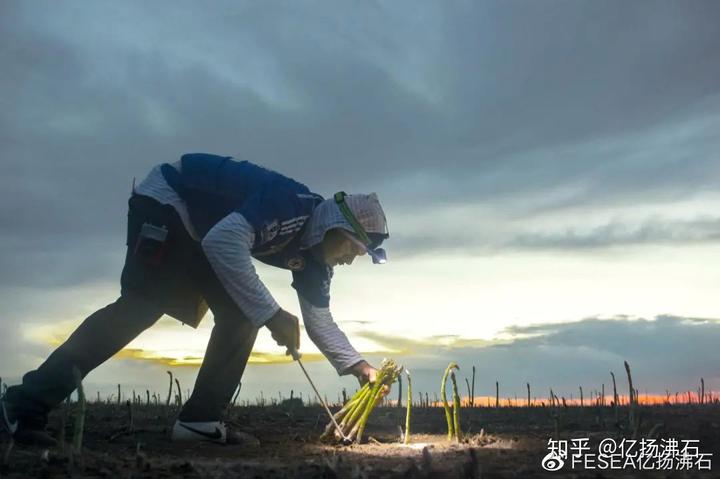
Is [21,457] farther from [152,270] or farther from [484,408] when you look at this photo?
[484,408]

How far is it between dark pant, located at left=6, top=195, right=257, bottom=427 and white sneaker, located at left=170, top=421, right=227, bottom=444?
50mm

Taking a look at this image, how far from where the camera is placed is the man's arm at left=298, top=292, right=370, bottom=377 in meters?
6.02

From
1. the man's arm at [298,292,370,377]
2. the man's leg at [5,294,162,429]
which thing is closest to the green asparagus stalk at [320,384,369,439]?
the man's arm at [298,292,370,377]

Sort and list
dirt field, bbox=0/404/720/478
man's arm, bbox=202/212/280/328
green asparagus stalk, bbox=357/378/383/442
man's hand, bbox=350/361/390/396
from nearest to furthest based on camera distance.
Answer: dirt field, bbox=0/404/720/478
man's arm, bbox=202/212/280/328
green asparagus stalk, bbox=357/378/383/442
man's hand, bbox=350/361/390/396

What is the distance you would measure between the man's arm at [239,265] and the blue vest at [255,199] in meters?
0.11

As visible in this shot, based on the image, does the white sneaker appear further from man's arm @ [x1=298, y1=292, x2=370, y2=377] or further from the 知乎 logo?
the 知乎 logo

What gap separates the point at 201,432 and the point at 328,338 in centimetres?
111

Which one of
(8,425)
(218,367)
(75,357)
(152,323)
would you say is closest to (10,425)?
(8,425)

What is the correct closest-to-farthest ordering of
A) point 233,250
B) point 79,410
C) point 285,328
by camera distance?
1. point 79,410
2. point 233,250
3. point 285,328

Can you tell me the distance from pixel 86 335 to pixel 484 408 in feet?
18.8

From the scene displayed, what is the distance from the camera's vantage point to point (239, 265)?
17.0ft

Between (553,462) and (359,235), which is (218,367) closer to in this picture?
(359,235)

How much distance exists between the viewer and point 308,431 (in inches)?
261

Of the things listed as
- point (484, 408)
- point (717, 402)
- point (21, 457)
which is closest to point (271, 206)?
point (21, 457)
